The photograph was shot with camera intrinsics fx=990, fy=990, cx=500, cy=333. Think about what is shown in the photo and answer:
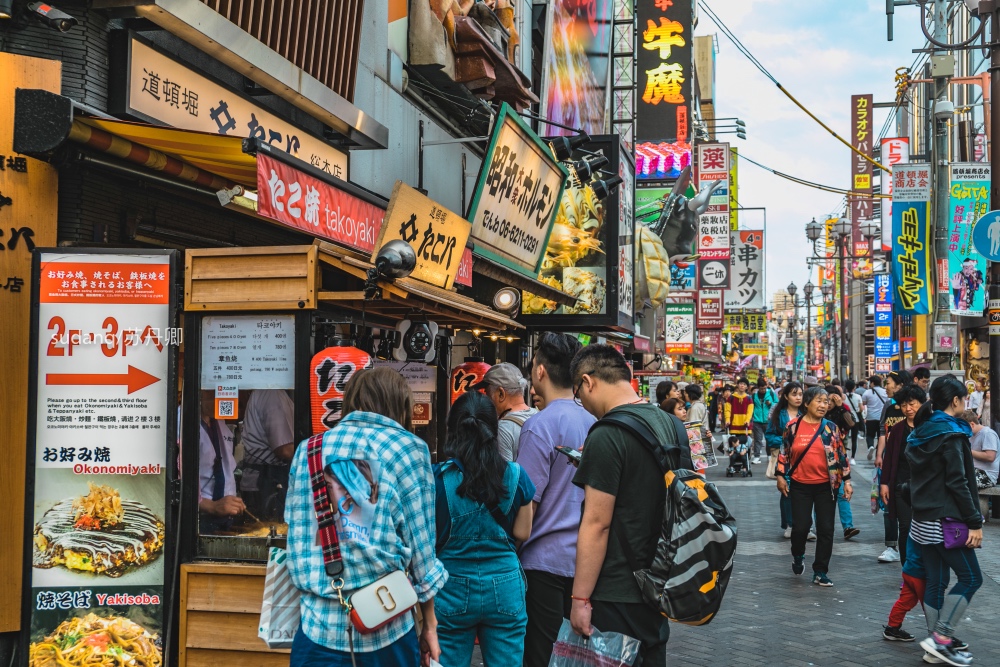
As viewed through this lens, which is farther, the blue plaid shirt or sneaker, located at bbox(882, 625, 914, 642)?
sneaker, located at bbox(882, 625, 914, 642)

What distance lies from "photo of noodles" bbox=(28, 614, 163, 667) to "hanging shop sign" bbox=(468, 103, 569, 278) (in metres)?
6.75

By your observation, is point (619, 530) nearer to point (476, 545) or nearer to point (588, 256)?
point (476, 545)

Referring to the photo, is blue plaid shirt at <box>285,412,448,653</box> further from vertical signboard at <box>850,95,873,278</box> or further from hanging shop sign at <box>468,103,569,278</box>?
vertical signboard at <box>850,95,873,278</box>

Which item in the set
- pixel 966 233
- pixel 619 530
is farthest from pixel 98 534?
pixel 966 233

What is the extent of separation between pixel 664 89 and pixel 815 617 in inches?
829

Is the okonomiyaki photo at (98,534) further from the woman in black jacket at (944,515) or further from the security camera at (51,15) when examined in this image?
the woman in black jacket at (944,515)

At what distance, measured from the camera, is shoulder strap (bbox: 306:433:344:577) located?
3.63 m

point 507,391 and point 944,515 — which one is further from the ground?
point 507,391

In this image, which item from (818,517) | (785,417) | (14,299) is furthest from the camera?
(785,417)

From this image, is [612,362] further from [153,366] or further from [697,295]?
[697,295]

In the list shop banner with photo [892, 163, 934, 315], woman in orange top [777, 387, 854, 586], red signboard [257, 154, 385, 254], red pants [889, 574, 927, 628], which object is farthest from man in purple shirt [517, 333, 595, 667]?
shop banner with photo [892, 163, 934, 315]

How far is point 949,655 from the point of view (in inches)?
267

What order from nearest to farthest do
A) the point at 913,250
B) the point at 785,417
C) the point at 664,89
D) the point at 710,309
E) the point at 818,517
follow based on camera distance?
the point at 818,517 → the point at 785,417 → the point at 913,250 → the point at 664,89 → the point at 710,309

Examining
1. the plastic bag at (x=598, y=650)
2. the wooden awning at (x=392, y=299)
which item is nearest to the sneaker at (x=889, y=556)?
the wooden awning at (x=392, y=299)
